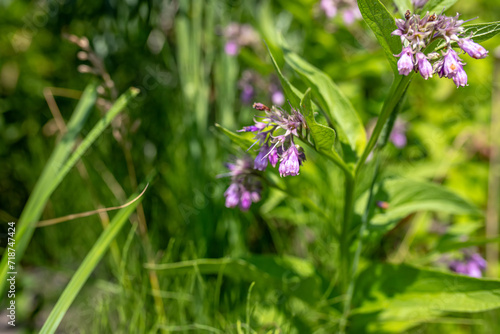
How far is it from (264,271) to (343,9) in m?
1.27

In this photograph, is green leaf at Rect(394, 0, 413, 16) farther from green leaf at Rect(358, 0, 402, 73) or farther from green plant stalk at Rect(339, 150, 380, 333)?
green plant stalk at Rect(339, 150, 380, 333)

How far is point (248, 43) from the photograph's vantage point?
209 centimetres

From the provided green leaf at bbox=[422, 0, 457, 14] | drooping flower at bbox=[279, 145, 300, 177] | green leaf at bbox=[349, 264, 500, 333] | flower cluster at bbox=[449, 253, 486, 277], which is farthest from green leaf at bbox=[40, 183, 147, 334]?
flower cluster at bbox=[449, 253, 486, 277]

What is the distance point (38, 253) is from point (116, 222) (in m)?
1.08

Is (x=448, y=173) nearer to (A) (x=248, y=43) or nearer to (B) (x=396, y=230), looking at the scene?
(B) (x=396, y=230)

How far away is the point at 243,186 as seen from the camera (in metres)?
1.27

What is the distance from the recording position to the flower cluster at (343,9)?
1.91m

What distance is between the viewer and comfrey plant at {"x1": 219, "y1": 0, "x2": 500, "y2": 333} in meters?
0.92

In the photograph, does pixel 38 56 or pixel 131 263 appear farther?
pixel 38 56

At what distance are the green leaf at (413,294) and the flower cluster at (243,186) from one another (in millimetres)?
432

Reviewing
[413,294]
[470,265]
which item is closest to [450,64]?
[413,294]

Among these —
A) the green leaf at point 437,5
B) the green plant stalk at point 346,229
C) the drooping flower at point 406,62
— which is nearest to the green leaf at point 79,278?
the green plant stalk at point 346,229

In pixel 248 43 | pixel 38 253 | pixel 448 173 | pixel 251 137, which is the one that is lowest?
pixel 38 253

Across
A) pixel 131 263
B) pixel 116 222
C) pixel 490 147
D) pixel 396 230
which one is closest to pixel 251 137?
pixel 116 222
